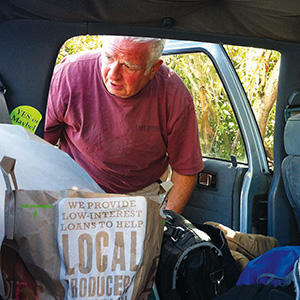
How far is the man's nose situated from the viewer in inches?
113

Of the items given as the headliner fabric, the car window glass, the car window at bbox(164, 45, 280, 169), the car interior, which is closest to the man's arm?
the car window at bbox(164, 45, 280, 169)

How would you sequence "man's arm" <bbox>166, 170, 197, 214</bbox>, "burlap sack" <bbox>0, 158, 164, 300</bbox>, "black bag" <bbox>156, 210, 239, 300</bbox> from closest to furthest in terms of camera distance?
1. "burlap sack" <bbox>0, 158, 164, 300</bbox>
2. "black bag" <bbox>156, 210, 239, 300</bbox>
3. "man's arm" <bbox>166, 170, 197, 214</bbox>

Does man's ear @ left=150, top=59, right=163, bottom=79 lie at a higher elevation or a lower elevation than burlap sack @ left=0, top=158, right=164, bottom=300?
higher

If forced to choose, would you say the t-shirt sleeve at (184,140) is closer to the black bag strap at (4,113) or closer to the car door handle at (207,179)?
Result: the car door handle at (207,179)

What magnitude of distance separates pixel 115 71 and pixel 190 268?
1.24m

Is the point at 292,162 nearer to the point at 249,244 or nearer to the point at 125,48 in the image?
the point at 249,244

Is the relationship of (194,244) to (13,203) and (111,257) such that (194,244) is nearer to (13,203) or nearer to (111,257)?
(111,257)

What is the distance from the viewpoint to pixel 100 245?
1.46 m

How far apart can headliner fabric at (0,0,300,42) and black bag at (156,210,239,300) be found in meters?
0.81

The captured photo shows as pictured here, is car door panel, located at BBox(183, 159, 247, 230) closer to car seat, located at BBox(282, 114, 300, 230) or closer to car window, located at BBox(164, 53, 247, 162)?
car window, located at BBox(164, 53, 247, 162)

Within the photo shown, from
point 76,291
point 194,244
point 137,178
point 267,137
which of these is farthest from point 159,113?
point 267,137

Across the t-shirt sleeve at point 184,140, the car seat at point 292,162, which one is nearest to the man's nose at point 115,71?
the t-shirt sleeve at point 184,140

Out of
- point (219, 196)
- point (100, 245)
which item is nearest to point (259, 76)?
point (219, 196)

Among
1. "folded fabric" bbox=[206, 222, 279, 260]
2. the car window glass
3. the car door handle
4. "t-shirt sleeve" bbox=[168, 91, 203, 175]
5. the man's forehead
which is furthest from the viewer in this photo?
the car window glass
